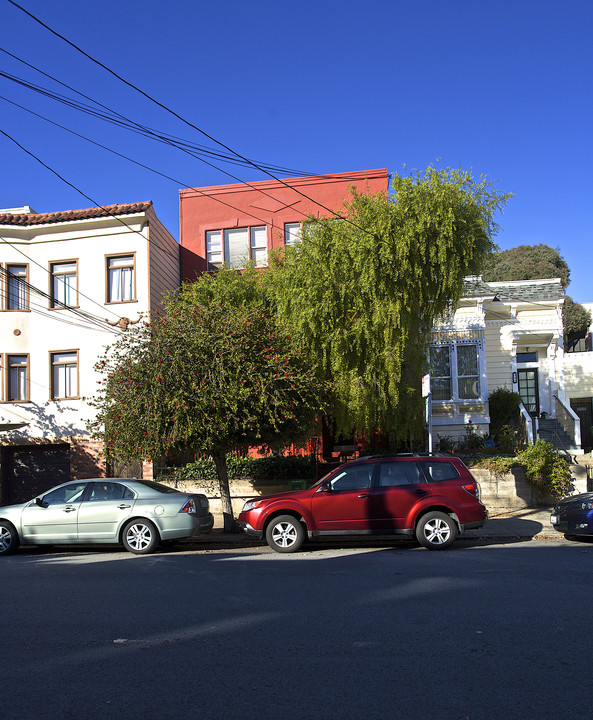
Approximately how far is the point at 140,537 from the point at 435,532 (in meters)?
5.28

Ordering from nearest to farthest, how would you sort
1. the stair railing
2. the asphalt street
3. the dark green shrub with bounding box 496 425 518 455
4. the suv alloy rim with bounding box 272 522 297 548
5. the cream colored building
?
the asphalt street → the suv alloy rim with bounding box 272 522 297 548 → the dark green shrub with bounding box 496 425 518 455 → the stair railing → the cream colored building

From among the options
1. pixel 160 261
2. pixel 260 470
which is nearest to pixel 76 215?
pixel 160 261

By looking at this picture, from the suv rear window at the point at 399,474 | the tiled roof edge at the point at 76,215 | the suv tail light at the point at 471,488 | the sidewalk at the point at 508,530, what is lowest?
the sidewalk at the point at 508,530

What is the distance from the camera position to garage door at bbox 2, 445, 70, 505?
778 inches

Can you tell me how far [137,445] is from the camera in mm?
13438

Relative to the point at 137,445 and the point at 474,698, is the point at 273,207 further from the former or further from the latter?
the point at 474,698

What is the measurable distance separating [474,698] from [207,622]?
2975 mm

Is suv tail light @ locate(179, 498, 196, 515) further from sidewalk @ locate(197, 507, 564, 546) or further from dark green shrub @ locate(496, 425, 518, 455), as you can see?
dark green shrub @ locate(496, 425, 518, 455)

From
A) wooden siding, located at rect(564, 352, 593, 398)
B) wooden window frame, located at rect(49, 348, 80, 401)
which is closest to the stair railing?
wooden siding, located at rect(564, 352, 593, 398)

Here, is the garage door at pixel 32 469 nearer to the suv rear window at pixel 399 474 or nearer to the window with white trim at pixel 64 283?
the window with white trim at pixel 64 283

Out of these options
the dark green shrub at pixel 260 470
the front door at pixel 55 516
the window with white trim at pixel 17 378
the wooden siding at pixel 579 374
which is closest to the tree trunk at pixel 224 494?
the dark green shrub at pixel 260 470

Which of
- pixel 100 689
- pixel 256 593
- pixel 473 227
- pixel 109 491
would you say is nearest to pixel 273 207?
pixel 473 227

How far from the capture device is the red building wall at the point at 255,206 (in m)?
22.1

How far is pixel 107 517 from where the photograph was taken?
11758 mm
